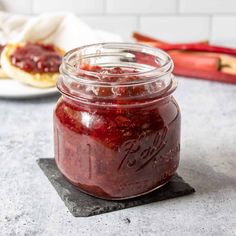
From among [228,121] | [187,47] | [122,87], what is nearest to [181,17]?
[187,47]

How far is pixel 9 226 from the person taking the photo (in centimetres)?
90

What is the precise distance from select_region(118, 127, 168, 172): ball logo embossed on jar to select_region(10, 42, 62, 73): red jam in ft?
1.96

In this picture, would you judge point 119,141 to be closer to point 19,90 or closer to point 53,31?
point 19,90

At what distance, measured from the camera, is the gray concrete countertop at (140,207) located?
901 mm

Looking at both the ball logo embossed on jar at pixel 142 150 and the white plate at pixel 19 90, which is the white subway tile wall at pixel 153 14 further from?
the ball logo embossed on jar at pixel 142 150

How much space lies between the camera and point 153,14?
6.75ft

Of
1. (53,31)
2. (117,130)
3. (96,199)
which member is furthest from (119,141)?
(53,31)

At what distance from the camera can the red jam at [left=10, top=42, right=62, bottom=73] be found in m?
1.46

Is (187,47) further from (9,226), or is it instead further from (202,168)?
(9,226)

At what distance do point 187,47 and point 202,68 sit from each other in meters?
0.10

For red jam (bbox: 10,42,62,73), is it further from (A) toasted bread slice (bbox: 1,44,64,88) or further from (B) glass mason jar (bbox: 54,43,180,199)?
(B) glass mason jar (bbox: 54,43,180,199)

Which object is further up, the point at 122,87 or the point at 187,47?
the point at 122,87

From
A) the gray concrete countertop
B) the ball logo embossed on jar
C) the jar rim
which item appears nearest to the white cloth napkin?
the gray concrete countertop

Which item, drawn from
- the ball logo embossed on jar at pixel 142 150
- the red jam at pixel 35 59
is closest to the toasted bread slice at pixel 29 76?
the red jam at pixel 35 59
